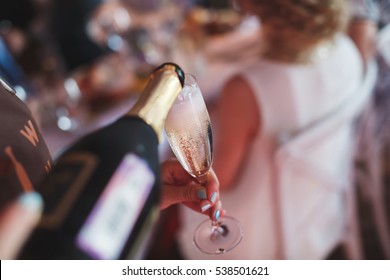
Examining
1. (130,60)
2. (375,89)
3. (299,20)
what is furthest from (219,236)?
(130,60)

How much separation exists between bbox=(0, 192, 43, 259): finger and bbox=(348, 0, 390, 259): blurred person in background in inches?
46.3

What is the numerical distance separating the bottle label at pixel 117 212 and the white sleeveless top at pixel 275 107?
2.22 feet

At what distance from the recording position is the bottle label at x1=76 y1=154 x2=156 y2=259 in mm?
295

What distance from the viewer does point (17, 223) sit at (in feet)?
0.94

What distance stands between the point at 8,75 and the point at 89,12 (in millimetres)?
872

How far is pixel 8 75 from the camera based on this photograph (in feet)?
4.73

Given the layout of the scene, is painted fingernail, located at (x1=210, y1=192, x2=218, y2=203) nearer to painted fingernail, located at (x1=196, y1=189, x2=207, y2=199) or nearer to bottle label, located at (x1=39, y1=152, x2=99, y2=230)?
painted fingernail, located at (x1=196, y1=189, x2=207, y2=199)

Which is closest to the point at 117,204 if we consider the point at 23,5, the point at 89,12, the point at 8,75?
the point at 8,75

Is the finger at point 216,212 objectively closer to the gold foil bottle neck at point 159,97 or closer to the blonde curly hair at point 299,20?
the gold foil bottle neck at point 159,97

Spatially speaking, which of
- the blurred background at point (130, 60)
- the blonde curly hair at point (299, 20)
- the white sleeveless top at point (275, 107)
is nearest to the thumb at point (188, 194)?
the white sleeveless top at point (275, 107)

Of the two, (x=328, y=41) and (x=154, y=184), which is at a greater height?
(x=328, y=41)

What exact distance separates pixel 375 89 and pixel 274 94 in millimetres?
495

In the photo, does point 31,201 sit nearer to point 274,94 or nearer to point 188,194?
point 188,194
